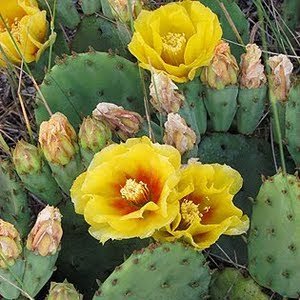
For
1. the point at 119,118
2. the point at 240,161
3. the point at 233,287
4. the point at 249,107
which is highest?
the point at 119,118

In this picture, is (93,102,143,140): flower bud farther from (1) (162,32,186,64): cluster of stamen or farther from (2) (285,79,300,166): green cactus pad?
(2) (285,79,300,166): green cactus pad

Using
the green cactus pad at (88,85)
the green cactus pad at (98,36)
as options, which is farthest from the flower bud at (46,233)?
the green cactus pad at (98,36)

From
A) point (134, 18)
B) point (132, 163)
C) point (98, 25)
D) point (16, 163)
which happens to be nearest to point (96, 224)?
point (132, 163)

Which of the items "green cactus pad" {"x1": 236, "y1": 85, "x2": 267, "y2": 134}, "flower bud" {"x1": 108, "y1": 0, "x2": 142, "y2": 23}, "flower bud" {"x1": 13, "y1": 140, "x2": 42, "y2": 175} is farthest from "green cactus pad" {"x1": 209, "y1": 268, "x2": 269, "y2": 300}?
"flower bud" {"x1": 108, "y1": 0, "x2": 142, "y2": 23}

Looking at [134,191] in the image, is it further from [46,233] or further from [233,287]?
[233,287]

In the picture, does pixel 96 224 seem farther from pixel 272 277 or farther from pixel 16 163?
pixel 272 277

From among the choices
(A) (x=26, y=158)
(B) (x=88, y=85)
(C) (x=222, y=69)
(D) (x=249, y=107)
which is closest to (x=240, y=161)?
(D) (x=249, y=107)

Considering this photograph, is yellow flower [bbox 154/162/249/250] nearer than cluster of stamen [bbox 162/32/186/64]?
Yes
